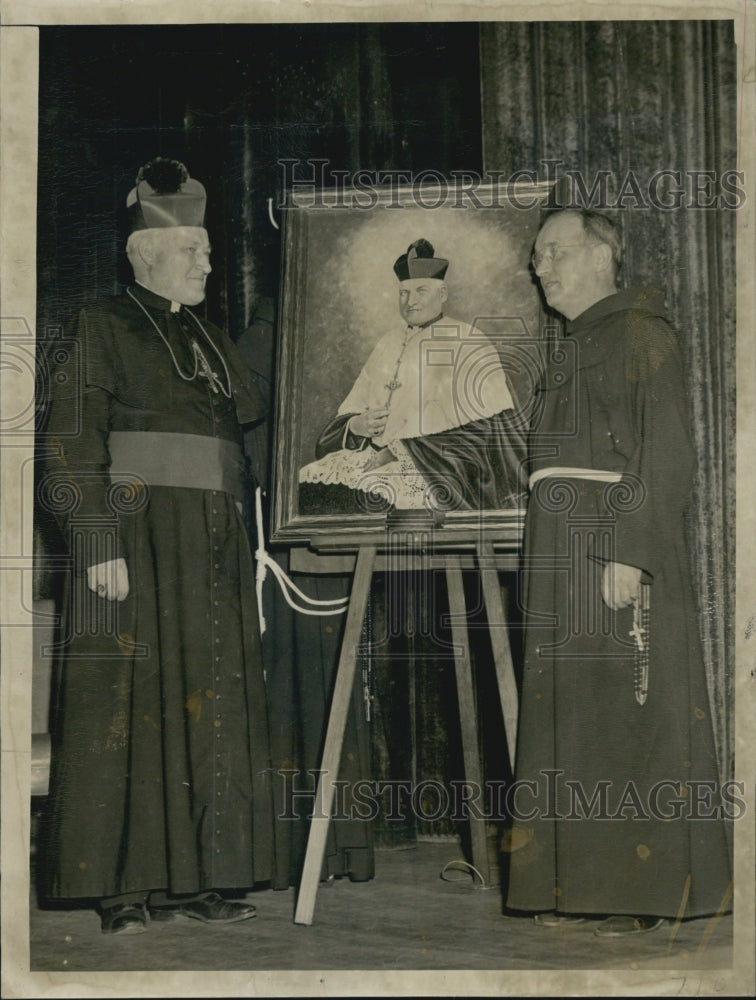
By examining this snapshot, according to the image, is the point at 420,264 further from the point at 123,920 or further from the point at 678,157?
the point at 123,920

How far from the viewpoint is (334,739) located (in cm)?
358

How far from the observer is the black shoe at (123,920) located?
3.54 metres

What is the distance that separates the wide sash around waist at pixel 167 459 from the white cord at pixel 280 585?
7.3 inches

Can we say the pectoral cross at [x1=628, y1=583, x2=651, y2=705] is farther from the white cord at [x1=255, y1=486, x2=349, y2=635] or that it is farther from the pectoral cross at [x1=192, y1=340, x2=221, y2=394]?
the pectoral cross at [x1=192, y1=340, x2=221, y2=394]

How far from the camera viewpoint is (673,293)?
12.5 feet

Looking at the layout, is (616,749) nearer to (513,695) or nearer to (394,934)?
(513,695)

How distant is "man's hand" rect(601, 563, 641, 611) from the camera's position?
3590 mm

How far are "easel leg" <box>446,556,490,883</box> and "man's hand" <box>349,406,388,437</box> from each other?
40 centimetres

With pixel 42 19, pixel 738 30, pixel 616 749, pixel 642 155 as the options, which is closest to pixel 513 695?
pixel 616 749

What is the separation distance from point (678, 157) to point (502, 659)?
145 cm

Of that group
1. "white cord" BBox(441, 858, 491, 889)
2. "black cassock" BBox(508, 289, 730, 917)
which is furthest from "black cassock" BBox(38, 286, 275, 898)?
"black cassock" BBox(508, 289, 730, 917)

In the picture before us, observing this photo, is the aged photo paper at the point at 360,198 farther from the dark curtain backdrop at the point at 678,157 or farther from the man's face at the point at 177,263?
the man's face at the point at 177,263

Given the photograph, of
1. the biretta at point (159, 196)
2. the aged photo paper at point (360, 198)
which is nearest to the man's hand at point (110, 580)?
the aged photo paper at point (360, 198)

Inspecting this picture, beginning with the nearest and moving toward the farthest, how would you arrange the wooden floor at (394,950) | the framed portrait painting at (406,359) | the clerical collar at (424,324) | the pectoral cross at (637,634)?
the wooden floor at (394,950)
the pectoral cross at (637,634)
the framed portrait painting at (406,359)
the clerical collar at (424,324)
